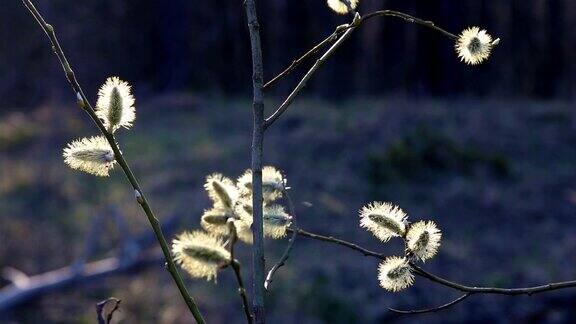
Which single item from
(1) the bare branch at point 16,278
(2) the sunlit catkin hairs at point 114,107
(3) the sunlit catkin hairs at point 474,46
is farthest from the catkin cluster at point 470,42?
(1) the bare branch at point 16,278

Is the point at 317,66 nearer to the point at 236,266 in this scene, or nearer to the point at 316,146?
the point at 236,266

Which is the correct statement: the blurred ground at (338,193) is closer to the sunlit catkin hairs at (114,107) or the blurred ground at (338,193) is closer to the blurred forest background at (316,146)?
the blurred forest background at (316,146)

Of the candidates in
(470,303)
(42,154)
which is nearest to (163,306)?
(470,303)

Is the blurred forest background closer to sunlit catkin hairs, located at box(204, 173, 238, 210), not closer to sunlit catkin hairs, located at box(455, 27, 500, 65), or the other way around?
sunlit catkin hairs, located at box(204, 173, 238, 210)

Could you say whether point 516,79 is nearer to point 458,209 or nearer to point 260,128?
point 458,209

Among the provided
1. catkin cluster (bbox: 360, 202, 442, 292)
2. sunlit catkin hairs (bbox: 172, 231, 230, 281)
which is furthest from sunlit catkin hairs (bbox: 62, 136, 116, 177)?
catkin cluster (bbox: 360, 202, 442, 292)

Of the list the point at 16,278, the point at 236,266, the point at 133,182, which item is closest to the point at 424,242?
the point at 236,266
